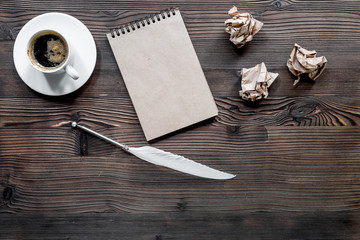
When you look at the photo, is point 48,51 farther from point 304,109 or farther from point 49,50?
Result: point 304,109

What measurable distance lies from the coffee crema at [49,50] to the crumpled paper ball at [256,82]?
431 millimetres

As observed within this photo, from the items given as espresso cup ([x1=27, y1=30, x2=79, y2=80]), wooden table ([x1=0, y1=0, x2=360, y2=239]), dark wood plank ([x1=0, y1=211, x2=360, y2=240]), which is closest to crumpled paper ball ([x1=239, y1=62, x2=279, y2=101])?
wooden table ([x1=0, y1=0, x2=360, y2=239])

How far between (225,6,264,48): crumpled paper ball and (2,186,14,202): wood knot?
2.19 feet

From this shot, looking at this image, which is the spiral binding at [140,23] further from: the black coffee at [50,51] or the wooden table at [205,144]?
the black coffee at [50,51]

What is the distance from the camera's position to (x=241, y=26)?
75cm

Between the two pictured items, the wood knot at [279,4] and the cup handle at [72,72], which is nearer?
the cup handle at [72,72]

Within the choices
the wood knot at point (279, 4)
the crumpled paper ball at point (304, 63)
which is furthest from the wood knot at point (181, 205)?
the wood knot at point (279, 4)

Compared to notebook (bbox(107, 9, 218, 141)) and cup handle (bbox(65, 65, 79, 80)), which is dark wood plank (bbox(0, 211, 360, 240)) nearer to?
notebook (bbox(107, 9, 218, 141))

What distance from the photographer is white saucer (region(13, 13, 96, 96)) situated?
29.2 inches

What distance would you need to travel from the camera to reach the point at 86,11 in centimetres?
78

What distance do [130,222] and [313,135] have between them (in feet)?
1.71

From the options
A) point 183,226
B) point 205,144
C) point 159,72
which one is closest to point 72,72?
Result: point 159,72

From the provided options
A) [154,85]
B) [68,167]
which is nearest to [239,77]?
[154,85]

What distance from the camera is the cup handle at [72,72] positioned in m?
0.69
